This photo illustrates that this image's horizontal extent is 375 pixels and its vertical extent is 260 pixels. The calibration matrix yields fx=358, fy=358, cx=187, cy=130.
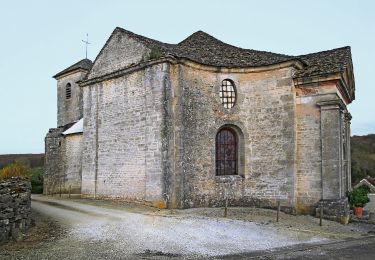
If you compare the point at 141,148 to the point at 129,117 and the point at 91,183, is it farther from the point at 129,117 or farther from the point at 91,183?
the point at 91,183

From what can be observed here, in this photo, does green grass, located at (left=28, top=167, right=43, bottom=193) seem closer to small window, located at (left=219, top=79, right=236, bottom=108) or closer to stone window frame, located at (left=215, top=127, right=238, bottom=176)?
stone window frame, located at (left=215, top=127, right=238, bottom=176)

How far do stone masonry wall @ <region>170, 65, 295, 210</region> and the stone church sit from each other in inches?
1.7

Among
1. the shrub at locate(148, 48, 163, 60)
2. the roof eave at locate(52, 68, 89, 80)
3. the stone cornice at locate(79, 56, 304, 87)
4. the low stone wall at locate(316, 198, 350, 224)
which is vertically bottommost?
the low stone wall at locate(316, 198, 350, 224)

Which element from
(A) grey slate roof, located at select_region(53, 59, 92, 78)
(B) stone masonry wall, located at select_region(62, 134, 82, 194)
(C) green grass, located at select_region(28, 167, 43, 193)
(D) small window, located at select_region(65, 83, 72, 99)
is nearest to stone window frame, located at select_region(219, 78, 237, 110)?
(B) stone masonry wall, located at select_region(62, 134, 82, 194)

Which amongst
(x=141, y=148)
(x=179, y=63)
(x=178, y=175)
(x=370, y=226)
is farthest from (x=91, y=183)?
(x=370, y=226)

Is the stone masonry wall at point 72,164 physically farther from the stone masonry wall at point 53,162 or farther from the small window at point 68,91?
the small window at point 68,91

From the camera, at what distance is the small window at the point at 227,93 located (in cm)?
1647

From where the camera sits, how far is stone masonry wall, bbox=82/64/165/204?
15.2 meters

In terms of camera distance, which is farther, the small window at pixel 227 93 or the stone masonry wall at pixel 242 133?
the small window at pixel 227 93

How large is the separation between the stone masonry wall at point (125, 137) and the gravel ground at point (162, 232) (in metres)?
1.35

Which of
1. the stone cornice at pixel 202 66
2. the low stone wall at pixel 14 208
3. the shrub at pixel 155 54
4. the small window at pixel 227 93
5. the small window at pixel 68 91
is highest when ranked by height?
the small window at pixel 68 91

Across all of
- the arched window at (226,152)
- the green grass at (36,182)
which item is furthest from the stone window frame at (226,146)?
the green grass at (36,182)

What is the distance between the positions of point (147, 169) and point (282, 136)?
20.0 feet

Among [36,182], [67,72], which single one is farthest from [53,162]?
[67,72]
